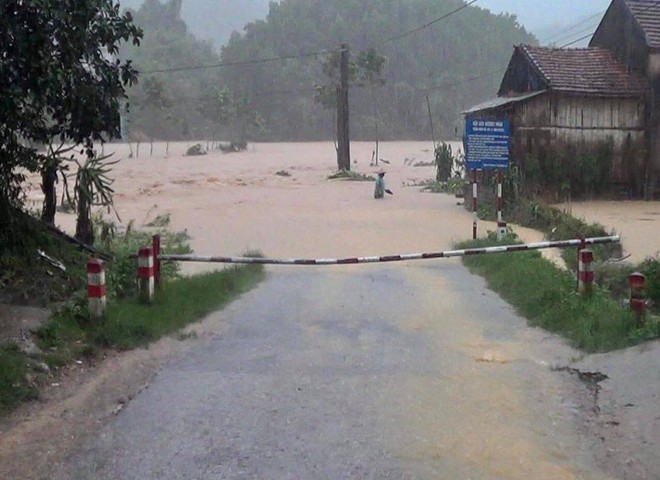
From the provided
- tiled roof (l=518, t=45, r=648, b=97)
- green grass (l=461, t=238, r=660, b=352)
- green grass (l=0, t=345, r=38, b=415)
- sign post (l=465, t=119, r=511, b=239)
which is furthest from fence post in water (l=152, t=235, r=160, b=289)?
tiled roof (l=518, t=45, r=648, b=97)

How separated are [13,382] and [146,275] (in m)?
3.20

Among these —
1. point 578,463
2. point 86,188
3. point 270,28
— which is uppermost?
point 270,28

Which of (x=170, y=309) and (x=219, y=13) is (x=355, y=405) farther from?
(x=219, y=13)

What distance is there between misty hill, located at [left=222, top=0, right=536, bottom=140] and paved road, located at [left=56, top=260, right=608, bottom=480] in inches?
3185

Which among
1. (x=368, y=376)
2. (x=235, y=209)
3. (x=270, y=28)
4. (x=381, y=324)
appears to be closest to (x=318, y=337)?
(x=381, y=324)

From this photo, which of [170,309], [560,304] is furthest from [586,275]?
[170,309]

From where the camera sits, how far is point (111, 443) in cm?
587

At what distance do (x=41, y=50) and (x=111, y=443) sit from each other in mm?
3976

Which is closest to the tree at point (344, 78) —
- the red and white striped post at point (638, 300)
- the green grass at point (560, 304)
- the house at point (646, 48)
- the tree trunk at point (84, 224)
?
the house at point (646, 48)

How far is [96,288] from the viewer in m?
8.69

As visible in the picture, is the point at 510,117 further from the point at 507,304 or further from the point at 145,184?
the point at 145,184

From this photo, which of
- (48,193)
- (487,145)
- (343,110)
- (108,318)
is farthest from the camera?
(343,110)

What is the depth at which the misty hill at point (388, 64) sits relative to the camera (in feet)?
302

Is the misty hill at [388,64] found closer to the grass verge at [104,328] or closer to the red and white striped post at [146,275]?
the grass verge at [104,328]
